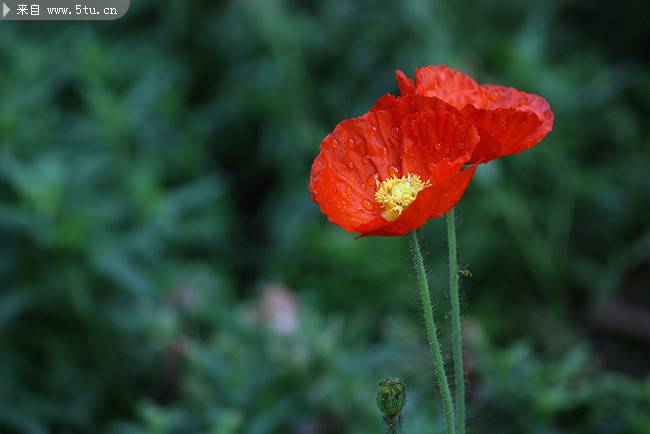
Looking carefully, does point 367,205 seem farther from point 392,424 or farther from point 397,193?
point 392,424

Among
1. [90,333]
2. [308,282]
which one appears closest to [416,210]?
[90,333]

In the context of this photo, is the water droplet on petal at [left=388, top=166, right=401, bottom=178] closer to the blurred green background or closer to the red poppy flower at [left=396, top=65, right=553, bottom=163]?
the red poppy flower at [left=396, top=65, right=553, bottom=163]

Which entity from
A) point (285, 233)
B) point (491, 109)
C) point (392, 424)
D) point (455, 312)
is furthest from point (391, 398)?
point (285, 233)

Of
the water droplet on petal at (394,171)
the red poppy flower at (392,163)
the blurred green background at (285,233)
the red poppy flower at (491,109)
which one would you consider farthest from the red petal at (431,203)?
the blurred green background at (285,233)

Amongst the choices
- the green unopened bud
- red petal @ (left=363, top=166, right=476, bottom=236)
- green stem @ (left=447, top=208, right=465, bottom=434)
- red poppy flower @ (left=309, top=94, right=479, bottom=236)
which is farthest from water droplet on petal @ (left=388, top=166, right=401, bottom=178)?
the green unopened bud

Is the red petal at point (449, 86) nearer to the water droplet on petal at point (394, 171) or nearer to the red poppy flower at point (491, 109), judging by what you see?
the red poppy flower at point (491, 109)

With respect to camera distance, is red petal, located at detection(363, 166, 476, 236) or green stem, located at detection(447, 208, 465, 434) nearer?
red petal, located at detection(363, 166, 476, 236)

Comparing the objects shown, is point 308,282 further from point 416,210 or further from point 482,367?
point 416,210
